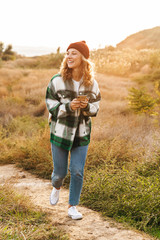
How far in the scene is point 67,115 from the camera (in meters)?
3.02

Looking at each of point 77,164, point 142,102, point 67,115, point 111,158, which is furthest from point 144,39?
point 77,164

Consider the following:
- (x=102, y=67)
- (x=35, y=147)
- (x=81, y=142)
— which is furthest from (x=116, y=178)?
(x=102, y=67)

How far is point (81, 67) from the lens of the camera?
3172 mm

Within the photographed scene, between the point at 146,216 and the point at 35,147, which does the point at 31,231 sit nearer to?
the point at 146,216

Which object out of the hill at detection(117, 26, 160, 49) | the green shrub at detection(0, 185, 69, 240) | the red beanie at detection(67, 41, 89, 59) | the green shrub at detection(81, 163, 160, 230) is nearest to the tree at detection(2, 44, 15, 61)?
the hill at detection(117, 26, 160, 49)

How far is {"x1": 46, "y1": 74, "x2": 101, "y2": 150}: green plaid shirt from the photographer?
119 inches

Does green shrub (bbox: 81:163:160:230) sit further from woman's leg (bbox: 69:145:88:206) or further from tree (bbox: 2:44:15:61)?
tree (bbox: 2:44:15:61)

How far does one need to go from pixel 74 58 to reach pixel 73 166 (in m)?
1.15

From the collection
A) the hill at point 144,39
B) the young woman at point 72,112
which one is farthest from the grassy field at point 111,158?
the hill at point 144,39

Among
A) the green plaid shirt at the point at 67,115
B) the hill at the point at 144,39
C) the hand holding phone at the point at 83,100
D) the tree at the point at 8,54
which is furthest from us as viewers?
the hill at the point at 144,39

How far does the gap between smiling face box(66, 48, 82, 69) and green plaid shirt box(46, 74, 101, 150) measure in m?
0.18

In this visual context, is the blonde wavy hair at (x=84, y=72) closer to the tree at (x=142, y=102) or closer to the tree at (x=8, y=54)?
the tree at (x=142, y=102)

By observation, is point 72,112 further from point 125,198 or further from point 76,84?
point 125,198

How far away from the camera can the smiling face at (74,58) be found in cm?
309
